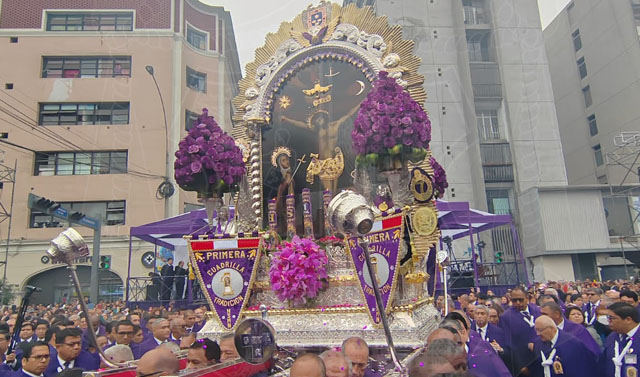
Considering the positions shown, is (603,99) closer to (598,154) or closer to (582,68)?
(582,68)

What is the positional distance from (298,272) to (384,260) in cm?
110

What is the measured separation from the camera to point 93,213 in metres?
21.9

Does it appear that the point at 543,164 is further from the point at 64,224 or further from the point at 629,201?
the point at 64,224

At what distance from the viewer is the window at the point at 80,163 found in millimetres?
21609

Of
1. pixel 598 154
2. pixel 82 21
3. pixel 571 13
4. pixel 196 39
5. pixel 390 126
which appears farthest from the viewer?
pixel 598 154

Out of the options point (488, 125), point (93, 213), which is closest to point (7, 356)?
point (93, 213)

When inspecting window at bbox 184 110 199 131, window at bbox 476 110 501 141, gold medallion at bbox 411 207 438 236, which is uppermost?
window at bbox 476 110 501 141

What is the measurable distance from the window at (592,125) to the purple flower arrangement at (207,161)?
91.4 ft

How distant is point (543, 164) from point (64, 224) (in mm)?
24695

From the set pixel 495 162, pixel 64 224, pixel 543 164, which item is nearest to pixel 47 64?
pixel 64 224

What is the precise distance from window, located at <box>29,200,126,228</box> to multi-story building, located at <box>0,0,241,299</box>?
0.16 feet

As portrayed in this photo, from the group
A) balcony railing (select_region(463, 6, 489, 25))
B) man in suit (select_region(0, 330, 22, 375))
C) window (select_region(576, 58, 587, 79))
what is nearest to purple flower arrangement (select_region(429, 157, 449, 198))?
man in suit (select_region(0, 330, 22, 375))

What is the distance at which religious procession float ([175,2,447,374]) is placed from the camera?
525 centimetres

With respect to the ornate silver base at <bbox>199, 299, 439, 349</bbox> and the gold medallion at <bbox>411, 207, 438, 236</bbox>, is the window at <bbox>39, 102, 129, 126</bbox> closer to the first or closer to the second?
the ornate silver base at <bbox>199, 299, 439, 349</bbox>
